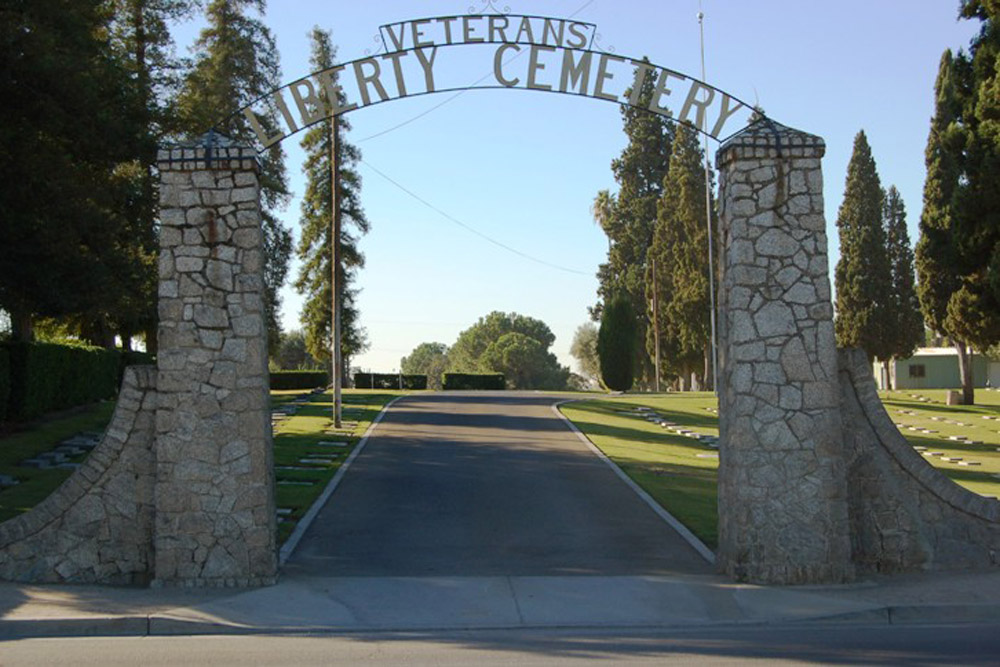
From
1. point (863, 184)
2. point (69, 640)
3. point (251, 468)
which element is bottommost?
point (69, 640)

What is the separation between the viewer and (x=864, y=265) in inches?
1850

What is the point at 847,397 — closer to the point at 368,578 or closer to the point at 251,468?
the point at 368,578

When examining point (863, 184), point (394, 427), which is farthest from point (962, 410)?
point (394, 427)

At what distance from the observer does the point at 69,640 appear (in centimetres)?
936

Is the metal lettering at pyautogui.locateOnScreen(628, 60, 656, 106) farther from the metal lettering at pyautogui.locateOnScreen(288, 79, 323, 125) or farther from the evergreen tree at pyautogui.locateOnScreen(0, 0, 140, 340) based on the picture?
the evergreen tree at pyautogui.locateOnScreen(0, 0, 140, 340)

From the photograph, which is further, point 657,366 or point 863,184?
point 657,366

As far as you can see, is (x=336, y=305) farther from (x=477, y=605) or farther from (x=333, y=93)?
(x=477, y=605)

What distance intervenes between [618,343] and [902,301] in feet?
45.0

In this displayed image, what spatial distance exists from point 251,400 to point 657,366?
47.4m

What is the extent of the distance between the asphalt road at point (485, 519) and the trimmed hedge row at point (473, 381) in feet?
104

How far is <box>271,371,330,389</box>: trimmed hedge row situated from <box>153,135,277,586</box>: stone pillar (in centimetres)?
4004

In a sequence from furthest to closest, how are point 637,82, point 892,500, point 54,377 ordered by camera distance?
point 54,377 < point 637,82 < point 892,500

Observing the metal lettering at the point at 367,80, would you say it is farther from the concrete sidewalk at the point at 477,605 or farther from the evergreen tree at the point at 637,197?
the evergreen tree at the point at 637,197

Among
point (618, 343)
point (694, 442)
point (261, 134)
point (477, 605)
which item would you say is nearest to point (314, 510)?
point (477, 605)
